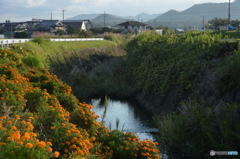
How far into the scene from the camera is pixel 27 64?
20234 mm

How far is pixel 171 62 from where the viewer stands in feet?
59.4

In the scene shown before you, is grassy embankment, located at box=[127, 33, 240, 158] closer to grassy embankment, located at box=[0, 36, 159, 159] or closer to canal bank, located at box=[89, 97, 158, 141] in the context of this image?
canal bank, located at box=[89, 97, 158, 141]

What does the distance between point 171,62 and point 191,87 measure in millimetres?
3491

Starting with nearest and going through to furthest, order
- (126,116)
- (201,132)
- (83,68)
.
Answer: (201,132) < (126,116) < (83,68)

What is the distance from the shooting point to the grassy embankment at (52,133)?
6104 millimetres

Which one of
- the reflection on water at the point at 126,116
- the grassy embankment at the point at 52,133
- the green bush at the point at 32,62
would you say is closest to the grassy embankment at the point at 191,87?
the reflection on water at the point at 126,116

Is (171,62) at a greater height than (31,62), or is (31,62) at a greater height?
(171,62)

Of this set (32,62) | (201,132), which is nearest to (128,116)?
(32,62)

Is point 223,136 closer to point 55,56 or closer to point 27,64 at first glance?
point 27,64

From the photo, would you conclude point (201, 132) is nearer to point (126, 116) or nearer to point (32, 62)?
point (126, 116)

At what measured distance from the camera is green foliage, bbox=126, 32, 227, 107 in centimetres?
1542

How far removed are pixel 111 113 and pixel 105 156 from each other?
407 inches

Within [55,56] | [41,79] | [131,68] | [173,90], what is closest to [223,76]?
[173,90]

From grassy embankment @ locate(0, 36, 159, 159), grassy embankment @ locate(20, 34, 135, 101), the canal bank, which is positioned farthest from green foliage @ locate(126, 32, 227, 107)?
grassy embankment @ locate(0, 36, 159, 159)
